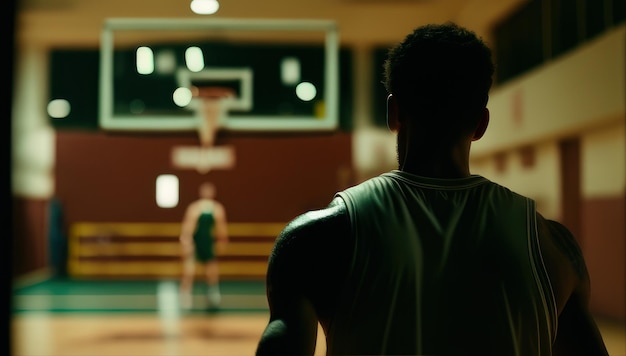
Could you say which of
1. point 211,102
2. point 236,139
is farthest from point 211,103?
point 236,139

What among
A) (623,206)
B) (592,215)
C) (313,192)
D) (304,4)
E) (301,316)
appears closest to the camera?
(301,316)

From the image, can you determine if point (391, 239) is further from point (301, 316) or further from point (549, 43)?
point (549, 43)

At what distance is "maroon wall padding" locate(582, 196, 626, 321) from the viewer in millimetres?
6043

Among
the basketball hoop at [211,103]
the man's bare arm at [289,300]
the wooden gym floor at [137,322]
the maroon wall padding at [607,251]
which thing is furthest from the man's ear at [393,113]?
the basketball hoop at [211,103]

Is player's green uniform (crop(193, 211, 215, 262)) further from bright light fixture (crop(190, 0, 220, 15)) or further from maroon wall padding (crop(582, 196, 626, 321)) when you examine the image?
maroon wall padding (crop(582, 196, 626, 321))

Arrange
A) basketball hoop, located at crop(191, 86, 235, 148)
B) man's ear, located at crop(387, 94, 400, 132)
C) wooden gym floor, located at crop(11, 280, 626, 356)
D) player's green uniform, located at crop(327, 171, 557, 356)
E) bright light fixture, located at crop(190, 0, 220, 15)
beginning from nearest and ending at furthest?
player's green uniform, located at crop(327, 171, 557, 356) < man's ear, located at crop(387, 94, 400, 132) < wooden gym floor, located at crop(11, 280, 626, 356) < bright light fixture, located at crop(190, 0, 220, 15) < basketball hoop, located at crop(191, 86, 235, 148)

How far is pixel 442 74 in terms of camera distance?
3.35 ft

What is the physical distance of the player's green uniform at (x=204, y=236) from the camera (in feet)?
26.2

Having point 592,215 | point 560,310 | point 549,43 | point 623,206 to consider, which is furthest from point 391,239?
point 549,43

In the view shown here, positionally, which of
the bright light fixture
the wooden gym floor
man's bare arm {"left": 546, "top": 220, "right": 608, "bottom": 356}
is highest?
the bright light fixture

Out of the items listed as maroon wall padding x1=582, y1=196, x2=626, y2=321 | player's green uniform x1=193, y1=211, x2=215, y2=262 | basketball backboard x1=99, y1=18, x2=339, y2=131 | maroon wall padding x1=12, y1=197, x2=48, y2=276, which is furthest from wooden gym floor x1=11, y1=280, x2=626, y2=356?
basketball backboard x1=99, y1=18, x2=339, y2=131

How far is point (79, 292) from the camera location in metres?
9.43

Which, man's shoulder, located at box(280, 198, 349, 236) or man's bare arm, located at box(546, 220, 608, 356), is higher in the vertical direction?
man's shoulder, located at box(280, 198, 349, 236)

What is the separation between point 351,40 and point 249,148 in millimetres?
2399
